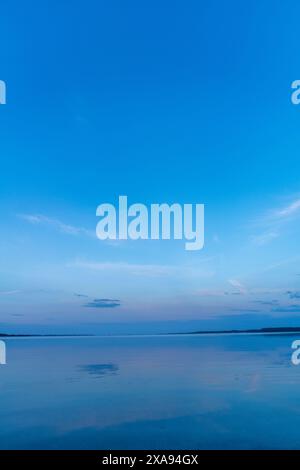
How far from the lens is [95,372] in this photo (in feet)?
31.0

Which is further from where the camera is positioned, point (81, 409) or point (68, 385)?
point (68, 385)

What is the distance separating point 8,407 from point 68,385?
1778mm

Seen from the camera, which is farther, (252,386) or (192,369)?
(192,369)

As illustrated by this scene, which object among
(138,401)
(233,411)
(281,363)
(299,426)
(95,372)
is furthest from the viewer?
(281,363)

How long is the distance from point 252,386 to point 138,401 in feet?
7.34

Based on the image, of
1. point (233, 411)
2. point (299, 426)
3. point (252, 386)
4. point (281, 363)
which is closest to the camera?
point (299, 426)

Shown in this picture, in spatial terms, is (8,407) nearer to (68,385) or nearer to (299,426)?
(68,385)
